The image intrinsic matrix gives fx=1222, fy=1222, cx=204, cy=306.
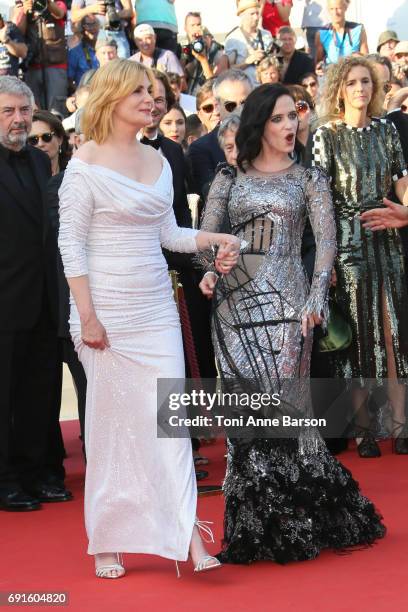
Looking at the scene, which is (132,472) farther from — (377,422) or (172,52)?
(172,52)

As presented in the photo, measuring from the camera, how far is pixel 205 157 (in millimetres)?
7434

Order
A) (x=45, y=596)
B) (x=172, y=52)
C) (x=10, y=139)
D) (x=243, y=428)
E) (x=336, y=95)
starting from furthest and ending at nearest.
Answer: (x=172, y=52)
(x=336, y=95)
(x=10, y=139)
(x=243, y=428)
(x=45, y=596)

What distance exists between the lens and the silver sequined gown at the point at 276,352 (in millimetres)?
4934

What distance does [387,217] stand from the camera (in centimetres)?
679

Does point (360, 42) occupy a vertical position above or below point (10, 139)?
above

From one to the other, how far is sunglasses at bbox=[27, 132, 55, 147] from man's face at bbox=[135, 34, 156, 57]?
5.17 metres

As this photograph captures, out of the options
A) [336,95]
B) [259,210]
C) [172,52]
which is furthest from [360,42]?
[259,210]

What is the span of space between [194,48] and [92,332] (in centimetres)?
881

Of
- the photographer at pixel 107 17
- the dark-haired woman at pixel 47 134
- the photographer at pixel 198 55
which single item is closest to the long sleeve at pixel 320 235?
the dark-haired woman at pixel 47 134

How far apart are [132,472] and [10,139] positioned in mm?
2386

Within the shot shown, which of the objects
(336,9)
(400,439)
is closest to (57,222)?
(400,439)

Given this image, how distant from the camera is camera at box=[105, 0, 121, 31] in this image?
12.3 meters

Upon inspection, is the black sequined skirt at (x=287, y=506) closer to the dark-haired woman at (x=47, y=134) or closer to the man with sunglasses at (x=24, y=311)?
the man with sunglasses at (x=24, y=311)

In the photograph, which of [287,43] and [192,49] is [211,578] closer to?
[287,43]
